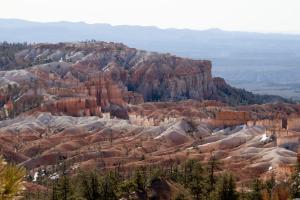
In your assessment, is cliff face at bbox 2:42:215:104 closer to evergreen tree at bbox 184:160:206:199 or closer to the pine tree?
evergreen tree at bbox 184:160:206:199

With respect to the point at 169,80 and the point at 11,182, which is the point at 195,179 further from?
the point at 169,80

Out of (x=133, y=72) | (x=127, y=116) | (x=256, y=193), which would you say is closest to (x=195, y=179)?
(x=256, y=193)

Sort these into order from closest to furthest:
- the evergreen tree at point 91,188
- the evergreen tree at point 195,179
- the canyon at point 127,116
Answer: the evergreen tree at point 91,188 < the evergreen tree at point 195,179 < the canyon at point 127,116

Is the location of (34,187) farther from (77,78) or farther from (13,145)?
(77,78)

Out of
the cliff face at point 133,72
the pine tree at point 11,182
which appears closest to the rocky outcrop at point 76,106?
the cliff face at point 133,72

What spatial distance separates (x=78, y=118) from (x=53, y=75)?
1226 inches

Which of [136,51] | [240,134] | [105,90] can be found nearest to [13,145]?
[240,134]

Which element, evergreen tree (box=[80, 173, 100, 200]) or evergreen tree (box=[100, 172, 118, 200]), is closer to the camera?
evergreen tree (box=[100, 172, 118, 200])

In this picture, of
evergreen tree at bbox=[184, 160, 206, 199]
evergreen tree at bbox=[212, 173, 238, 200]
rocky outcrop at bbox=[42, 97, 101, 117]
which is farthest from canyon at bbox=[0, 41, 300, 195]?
evergreen tree at bbox=[212, 173, 238, 200]

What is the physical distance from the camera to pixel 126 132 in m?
91.6

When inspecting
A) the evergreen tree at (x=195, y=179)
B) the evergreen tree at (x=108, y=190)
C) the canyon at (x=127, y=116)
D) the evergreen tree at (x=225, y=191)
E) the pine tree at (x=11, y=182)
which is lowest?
the canyon at (x=127, y=116)

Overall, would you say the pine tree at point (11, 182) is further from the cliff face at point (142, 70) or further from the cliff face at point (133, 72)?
the cliff face at point (142, 70)

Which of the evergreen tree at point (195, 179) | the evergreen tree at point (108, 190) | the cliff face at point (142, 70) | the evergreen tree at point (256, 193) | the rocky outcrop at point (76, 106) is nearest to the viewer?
the evergreen tree at point (256, 193)

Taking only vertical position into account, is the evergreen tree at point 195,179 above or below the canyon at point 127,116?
above
